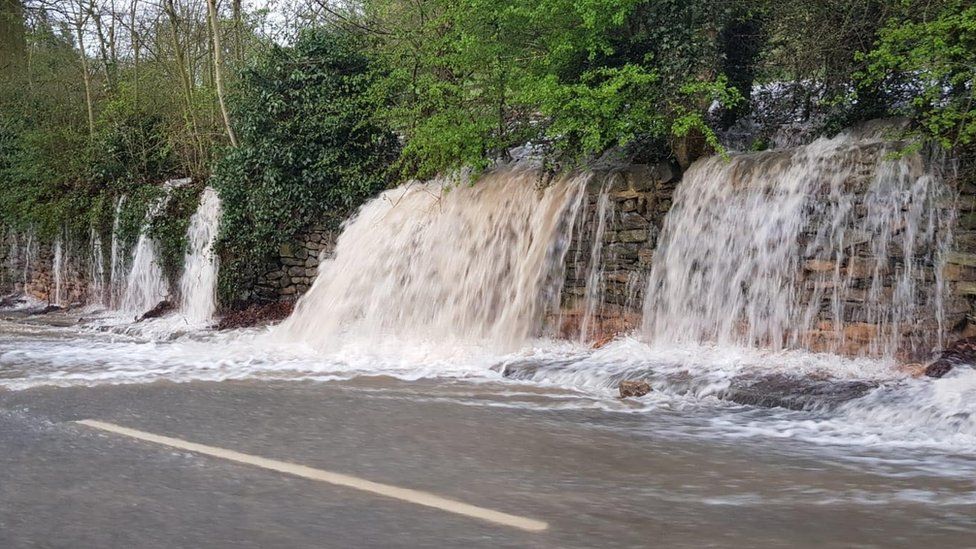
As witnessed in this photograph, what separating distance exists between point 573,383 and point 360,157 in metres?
9.44

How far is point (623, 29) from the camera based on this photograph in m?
14.8

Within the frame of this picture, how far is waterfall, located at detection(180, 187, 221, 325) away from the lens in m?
19.8

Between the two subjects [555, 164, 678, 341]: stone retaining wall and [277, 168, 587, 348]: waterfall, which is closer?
[555, 164, 678, 341]: stone retaining wall

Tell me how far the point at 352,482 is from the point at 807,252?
7.40m

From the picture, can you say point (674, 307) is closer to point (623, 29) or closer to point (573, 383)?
point (573, 383)

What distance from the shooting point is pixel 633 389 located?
384 inches

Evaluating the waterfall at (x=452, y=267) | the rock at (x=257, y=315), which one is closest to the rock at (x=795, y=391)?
the waterfall at (x=452, y=267)

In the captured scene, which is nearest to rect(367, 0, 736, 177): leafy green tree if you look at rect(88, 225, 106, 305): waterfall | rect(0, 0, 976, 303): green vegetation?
rect(0, 0, 976, 303): green vegetation

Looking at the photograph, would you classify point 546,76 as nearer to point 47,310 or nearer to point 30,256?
point 47,310

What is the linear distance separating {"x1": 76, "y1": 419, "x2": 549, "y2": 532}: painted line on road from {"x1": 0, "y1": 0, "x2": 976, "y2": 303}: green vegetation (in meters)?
7.23

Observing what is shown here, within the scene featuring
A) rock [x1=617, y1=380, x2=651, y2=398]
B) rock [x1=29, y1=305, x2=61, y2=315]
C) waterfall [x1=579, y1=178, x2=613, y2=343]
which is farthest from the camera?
rock [x1=29, y1=305, x2=61, y2=315]

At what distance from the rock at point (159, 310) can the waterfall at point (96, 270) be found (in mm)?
3414

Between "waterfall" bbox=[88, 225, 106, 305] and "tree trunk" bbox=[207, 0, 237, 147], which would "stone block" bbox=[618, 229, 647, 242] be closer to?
"tree trunk" bbox=[207, 0, 237, 147]

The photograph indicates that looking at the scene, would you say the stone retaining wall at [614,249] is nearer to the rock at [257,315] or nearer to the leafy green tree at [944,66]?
the leafy green tree at [944,66]
